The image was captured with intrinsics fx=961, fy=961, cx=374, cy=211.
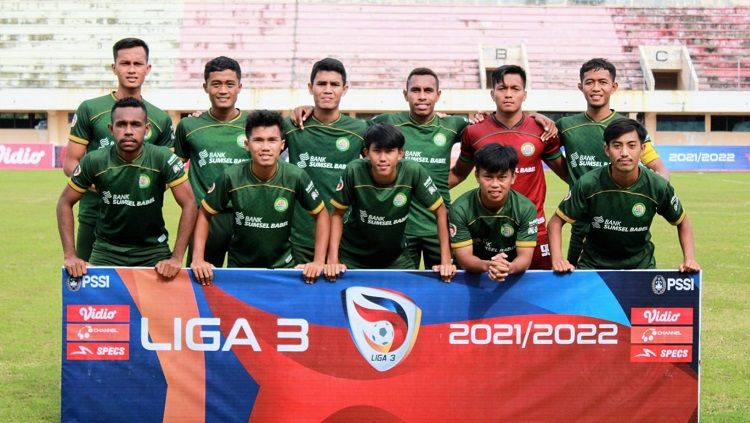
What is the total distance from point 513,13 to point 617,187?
45178 millimetres

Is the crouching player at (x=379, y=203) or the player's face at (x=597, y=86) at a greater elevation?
the player's face at (x=597, y=86)

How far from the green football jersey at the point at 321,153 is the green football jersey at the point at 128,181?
3.64 feet

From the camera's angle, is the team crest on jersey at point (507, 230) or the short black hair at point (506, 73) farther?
the short black hair at point (506, 73)

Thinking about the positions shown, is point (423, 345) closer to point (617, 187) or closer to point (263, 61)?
point (617, 187)

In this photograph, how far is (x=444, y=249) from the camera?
5.88 metres

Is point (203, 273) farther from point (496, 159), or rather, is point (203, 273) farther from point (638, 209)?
point (638, 209)

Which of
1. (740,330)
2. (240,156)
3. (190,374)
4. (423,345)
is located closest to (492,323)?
(423,345)

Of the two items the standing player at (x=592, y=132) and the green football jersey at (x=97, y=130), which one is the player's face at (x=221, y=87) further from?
the standing player at (x=592, y=132)

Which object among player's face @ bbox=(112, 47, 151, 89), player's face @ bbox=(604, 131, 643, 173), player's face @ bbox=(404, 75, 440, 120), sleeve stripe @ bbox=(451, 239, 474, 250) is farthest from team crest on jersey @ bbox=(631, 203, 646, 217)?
player's face @ bbox=(112, 47, 151, 89)

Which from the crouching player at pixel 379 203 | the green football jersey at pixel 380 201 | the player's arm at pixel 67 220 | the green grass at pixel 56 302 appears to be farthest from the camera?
the green grass at pixel 56 302

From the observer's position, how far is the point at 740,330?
867 centimetres

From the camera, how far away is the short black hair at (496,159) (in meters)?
5.86

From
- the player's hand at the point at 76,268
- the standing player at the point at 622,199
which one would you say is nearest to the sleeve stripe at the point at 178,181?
the player's hand at the point at 76,268

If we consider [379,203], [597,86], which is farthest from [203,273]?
[597,86]
